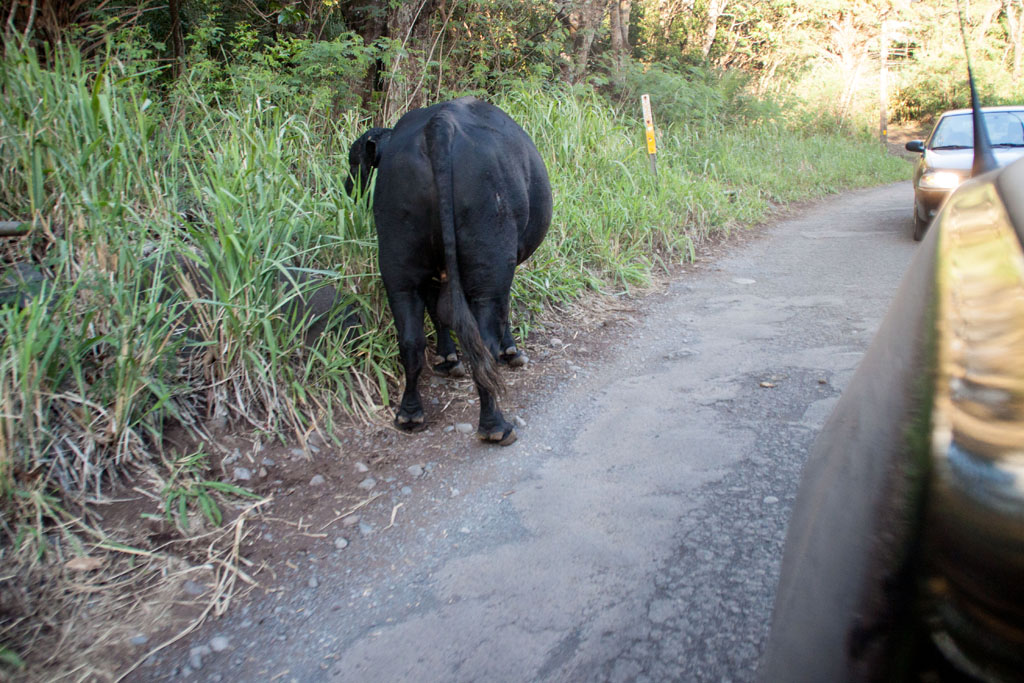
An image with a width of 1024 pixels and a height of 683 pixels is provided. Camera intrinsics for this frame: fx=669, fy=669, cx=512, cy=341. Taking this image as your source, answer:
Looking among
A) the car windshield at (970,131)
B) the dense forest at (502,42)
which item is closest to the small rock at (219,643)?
the dense forest at (502,42)

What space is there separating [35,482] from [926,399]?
287cm

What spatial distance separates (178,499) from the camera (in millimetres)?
2717

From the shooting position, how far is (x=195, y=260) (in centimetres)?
327

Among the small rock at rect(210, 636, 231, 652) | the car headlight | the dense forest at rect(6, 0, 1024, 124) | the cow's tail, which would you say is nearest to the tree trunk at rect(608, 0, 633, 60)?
the dense forest at rect(6, 0, 1024, 124)

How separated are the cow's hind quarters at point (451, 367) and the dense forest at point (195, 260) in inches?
13.1

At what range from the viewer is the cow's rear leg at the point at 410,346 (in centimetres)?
329

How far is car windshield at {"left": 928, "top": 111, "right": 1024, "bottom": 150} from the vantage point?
7477 millimetres

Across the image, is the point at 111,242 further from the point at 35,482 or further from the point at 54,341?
the point at 35,482

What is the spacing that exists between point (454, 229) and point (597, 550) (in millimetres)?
1541

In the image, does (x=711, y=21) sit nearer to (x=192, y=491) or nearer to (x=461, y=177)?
(x=461, y=177)

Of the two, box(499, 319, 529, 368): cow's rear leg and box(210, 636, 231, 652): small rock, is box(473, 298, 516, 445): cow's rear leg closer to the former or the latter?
box(499, 319, 529, 368): cow's rear leg

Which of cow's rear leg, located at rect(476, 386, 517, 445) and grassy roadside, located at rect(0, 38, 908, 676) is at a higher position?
grassy roadside, located at rect(0, 38, 908, 676)

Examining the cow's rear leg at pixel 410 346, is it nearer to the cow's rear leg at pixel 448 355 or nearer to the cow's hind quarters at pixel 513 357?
the cow's rear leg at pixel 448 355

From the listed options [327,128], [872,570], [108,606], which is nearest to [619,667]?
[872,570]
